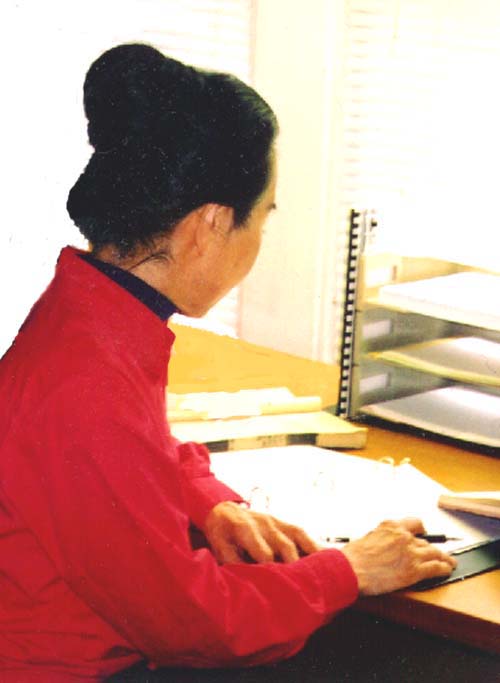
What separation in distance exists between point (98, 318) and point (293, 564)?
1.12 feet

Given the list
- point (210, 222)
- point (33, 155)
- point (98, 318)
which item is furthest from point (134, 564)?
point (33, 155)

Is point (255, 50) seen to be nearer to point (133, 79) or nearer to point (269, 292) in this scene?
point (269, 292)

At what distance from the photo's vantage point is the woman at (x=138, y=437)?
1.12 m

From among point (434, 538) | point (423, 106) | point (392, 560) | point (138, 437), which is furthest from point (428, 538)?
point (423, 106)

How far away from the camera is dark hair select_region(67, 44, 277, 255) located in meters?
1.23

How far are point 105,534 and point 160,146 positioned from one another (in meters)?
0.42

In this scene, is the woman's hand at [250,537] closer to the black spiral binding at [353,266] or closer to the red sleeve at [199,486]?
the red sleeve at [199,486]

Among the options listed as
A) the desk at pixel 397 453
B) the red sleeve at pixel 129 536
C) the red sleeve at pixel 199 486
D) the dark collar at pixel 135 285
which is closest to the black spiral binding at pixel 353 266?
the desk at pixel 397 453

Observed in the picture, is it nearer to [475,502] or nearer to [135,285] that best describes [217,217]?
[135,285]

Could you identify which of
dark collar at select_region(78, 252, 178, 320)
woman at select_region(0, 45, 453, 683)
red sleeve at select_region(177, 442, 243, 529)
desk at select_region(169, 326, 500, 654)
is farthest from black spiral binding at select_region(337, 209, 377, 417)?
dark collar at select_region(78, 252, 178, 320)

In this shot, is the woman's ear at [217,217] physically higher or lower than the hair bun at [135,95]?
lower

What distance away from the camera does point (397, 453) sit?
5.68 ft

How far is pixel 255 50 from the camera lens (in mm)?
2322

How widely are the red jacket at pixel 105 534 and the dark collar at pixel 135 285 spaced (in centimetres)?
2
